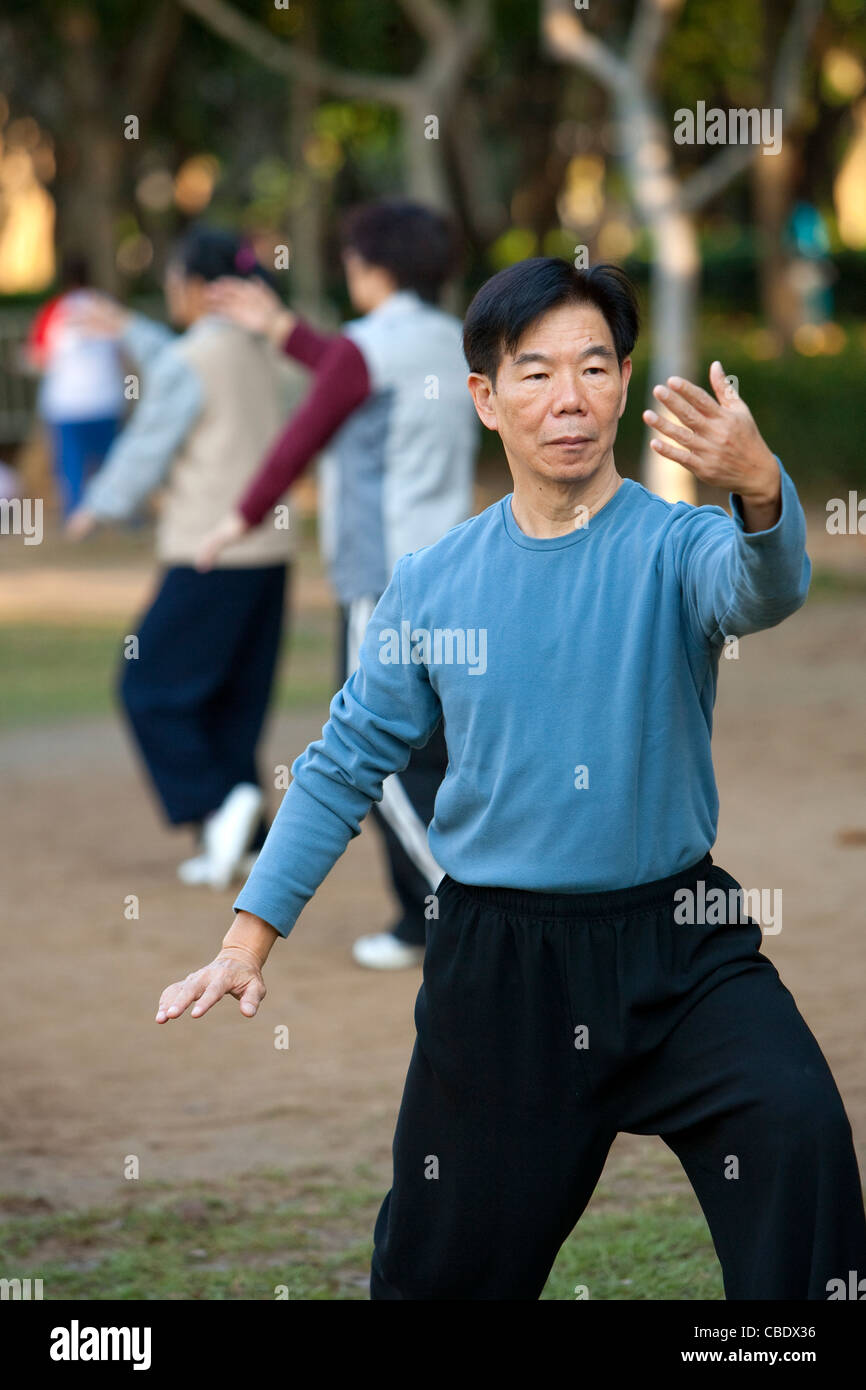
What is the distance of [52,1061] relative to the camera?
521cm

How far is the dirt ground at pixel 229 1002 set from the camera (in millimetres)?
4562

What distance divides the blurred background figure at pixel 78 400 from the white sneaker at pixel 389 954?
1070 centimetres

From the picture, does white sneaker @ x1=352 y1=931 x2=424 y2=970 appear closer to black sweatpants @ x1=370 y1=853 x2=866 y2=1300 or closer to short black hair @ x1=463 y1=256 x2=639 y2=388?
black sweatpants @ x1=370 y1=853 x2=866 y2=1300

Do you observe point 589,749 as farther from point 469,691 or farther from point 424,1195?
point 424,1195

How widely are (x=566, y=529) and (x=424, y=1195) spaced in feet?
3.08

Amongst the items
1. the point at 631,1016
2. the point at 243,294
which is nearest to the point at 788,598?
the point at 631,1016

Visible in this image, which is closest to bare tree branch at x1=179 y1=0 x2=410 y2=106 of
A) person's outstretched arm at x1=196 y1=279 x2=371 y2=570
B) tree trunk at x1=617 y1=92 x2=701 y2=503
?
tree trunk at x1=617 y1=92 x2=701 y2=503

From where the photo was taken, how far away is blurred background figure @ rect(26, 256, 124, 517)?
52.0ft

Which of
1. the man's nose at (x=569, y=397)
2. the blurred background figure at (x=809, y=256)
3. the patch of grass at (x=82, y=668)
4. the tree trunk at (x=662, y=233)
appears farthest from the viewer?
the blurred background figure at (x=809, y=256)

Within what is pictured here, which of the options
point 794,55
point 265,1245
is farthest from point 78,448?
point 265,1245

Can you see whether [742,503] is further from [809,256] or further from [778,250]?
[809,256]

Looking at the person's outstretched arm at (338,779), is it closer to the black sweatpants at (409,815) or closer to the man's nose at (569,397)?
the man's nose at (569,397)

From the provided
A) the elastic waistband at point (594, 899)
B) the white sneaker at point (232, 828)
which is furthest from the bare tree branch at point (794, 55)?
the elastic waistband at point (594, 899)

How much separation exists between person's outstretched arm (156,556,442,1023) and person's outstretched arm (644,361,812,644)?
19.4 inches
